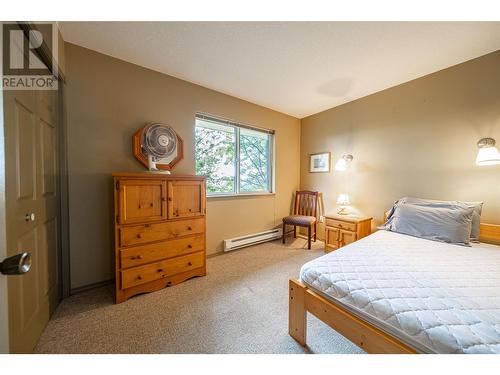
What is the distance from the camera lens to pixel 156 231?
70.0 inches

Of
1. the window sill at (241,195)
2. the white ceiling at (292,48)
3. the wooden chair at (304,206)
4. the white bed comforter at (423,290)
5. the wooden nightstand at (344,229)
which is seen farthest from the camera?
the wooden chair at (304,206)

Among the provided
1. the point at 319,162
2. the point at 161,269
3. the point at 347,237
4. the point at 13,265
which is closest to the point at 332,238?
the point at 347,237

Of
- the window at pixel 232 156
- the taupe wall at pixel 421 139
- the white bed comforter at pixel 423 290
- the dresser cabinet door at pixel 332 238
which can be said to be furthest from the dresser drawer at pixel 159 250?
the taupe wall at pixel 421 139

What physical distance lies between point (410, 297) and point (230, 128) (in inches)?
107

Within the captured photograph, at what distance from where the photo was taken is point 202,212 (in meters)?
2.09

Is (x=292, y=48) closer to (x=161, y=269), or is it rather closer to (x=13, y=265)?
(x=13, y=265)

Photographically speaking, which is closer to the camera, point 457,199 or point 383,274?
point 383,274

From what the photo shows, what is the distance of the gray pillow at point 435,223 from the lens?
1.71 metres

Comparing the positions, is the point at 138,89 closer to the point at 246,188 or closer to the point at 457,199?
the point at 246,188

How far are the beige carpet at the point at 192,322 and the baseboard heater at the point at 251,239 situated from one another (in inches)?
26.2

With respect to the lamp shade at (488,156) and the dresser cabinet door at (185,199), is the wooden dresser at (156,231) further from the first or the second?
the lamp shade at (488,156)

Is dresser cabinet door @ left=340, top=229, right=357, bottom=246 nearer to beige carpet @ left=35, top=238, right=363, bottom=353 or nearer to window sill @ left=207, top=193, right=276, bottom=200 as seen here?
beige carpet @ left=35, top=238, right=363, bottom=353

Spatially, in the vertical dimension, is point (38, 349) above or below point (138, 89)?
below
